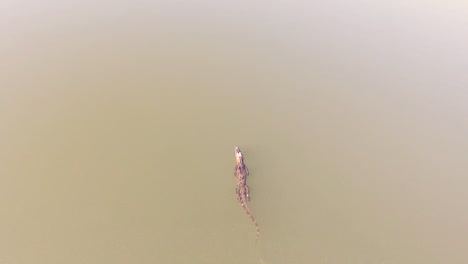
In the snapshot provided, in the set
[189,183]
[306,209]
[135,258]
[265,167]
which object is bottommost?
[135,258]

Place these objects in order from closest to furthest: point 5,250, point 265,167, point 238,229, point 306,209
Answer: point 5,250 < point 238,229 < point 306,209 < point 265,167

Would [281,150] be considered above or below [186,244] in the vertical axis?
above

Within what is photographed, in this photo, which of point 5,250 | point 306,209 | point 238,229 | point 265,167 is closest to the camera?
point 5,250

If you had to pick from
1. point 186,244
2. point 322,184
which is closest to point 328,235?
point 322,184

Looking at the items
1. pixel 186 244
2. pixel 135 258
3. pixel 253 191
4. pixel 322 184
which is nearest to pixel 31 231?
pixel 135 258

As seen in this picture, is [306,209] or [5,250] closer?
[5,250]

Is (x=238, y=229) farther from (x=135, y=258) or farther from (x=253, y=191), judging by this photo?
(x=135, y=258)
